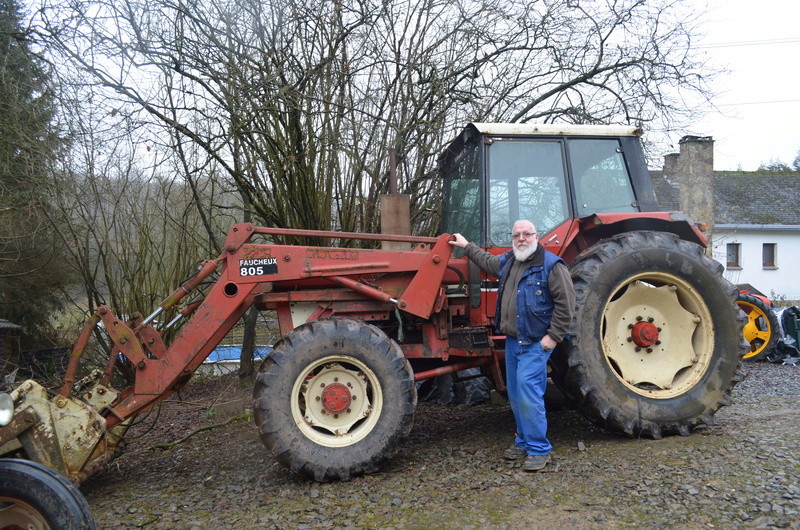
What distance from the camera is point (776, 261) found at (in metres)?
24.6

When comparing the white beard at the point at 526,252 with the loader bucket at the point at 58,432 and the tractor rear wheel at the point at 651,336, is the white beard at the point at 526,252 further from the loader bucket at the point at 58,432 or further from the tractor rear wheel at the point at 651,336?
the loader bucket at the point at 58,432

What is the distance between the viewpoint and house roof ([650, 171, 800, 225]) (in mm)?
23641

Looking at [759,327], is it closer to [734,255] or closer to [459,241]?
[459,241]

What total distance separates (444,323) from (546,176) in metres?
1.40

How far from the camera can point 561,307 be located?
3873 millimetres

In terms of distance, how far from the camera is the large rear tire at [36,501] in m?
2.60

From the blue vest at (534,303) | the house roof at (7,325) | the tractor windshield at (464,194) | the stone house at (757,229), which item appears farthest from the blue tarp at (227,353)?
the stone house at (757,229)

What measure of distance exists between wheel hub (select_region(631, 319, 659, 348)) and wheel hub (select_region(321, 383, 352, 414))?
85.7 inches

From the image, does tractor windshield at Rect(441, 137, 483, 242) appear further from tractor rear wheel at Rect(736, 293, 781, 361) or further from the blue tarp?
tractor rear wheel at Rect(736, 293, 781, 361)

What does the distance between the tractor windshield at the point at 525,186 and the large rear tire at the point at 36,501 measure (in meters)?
3.09

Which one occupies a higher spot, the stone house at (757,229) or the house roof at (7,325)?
the stone house at (757,229)

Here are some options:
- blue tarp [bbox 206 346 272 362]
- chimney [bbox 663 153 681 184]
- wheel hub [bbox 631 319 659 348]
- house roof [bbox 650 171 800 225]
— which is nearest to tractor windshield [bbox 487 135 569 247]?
wheel hub [bbox 631 319 659 348]

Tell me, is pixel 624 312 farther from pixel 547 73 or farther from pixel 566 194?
pixel 547 73

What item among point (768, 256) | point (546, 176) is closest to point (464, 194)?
point (546, 176)
